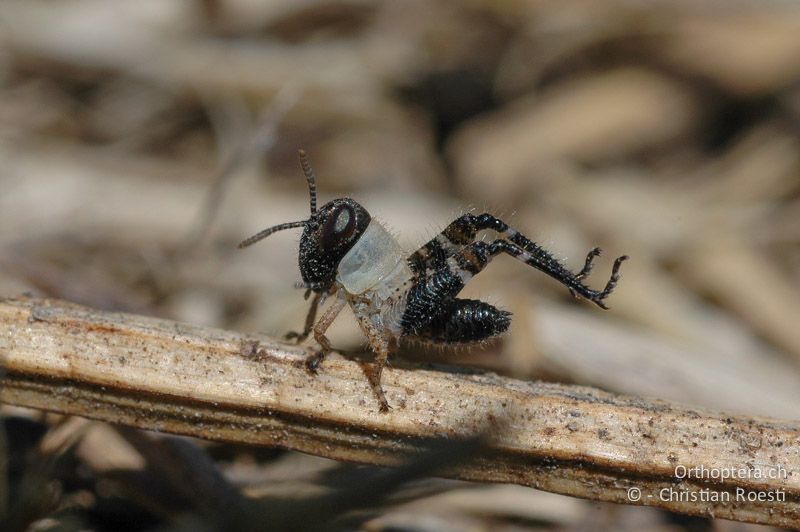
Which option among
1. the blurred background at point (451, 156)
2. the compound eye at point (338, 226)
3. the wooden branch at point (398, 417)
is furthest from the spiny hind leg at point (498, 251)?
the blurred background at point (451, 156)

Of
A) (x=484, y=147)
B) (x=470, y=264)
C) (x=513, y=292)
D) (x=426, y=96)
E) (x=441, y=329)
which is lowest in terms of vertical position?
(x=441, y=329)

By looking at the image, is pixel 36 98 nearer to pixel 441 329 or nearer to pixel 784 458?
pixel 441 329

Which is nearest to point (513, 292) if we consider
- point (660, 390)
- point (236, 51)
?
point (660, 390)

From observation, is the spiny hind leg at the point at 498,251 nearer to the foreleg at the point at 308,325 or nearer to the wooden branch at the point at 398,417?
the foreleg at the point at 308,325

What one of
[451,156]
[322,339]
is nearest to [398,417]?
[322,339]

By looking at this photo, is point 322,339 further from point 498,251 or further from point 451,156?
point 451,156
